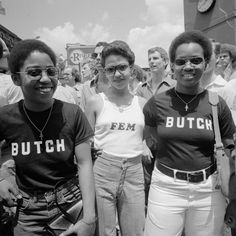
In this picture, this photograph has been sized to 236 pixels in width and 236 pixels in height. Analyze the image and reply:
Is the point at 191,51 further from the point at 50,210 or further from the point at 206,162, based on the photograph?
the point at 50,210

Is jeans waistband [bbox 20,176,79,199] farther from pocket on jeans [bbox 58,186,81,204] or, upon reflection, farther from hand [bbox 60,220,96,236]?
hand [bbox 60,220,96,236]

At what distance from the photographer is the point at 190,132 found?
2.08 metres

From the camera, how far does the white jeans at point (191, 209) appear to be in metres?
2.04

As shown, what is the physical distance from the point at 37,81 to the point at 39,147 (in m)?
0.39

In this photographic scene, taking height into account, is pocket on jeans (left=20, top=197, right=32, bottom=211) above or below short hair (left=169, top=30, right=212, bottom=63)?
below

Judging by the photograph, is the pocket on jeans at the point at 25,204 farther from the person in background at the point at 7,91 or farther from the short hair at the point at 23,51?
the person in background at the point at 7,91

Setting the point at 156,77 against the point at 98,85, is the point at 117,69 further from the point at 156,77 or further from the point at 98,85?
the point at 156,77

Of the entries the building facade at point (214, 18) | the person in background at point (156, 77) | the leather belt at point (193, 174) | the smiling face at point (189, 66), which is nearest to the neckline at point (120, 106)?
the smiling face at point (189, 66)

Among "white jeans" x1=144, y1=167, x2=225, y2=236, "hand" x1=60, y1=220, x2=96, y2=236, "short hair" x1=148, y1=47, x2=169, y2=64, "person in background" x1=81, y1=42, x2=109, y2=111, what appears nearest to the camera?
"hand" x1=60, y1=220, x2=96, y2=236

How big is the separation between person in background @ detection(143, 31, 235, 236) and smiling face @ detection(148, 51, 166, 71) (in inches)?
78.3

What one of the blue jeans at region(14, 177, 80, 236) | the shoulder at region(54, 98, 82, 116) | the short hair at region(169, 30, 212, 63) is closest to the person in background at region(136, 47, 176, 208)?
the short hair at region(169, 30, 212, 63)

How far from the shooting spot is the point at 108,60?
2.64 m

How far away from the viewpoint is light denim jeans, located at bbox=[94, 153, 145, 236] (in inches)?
98.0

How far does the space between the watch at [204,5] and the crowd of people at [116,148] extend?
1290 centimetres
